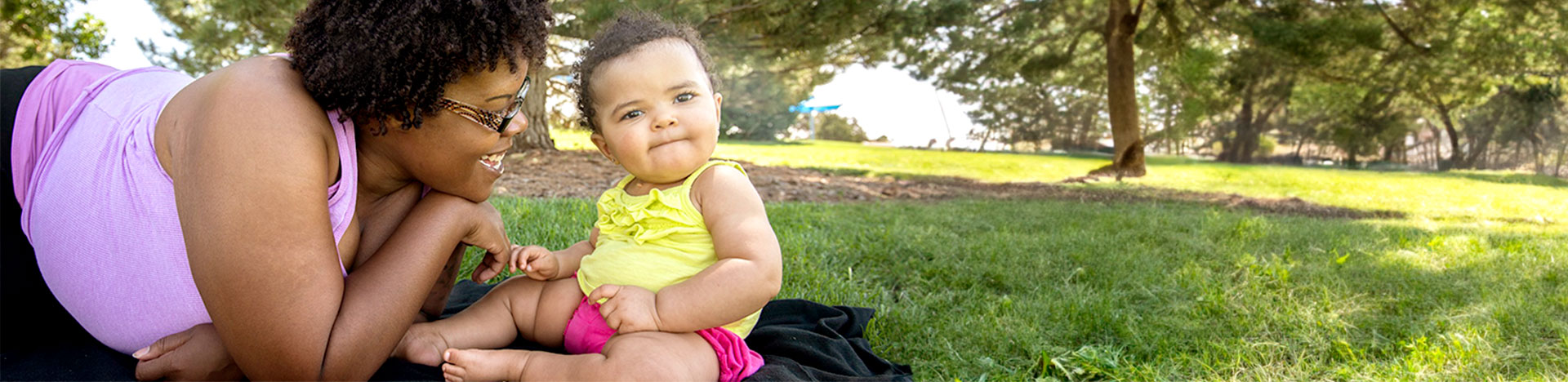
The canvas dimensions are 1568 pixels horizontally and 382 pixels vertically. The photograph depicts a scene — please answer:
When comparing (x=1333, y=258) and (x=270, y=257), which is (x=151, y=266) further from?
(x=1333, y=258)

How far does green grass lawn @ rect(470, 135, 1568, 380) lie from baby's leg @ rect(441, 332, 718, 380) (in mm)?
913

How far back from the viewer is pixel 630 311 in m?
1.89

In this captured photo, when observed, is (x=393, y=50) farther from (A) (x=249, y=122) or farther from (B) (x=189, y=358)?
(B) (x=189, y=358)

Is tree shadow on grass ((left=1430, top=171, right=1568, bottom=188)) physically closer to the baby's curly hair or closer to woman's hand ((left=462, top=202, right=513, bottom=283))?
the baby's curly hair

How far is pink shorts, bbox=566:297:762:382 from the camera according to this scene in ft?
6.56

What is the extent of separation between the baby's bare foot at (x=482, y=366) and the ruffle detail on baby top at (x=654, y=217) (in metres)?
0.43

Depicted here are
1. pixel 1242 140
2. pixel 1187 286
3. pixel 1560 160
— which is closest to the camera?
pixel 1187 286

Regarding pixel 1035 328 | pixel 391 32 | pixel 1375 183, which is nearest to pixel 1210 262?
pixel 1035 328

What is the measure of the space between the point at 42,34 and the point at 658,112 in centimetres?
1432

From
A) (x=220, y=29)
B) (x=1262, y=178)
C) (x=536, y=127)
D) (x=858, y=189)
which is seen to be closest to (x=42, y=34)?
(x=220, y=29)

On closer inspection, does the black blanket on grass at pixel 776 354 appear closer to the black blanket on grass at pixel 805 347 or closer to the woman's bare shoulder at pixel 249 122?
the black blanket on grass at pixel 805 347

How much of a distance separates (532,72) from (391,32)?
0.41 metres

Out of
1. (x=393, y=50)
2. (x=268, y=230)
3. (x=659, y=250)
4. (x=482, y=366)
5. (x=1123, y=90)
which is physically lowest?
(x=482, y=366)

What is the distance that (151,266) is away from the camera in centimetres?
167
